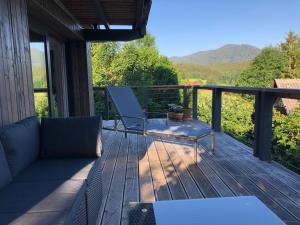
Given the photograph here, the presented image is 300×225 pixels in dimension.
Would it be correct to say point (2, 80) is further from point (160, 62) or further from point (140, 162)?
point (160, 62)

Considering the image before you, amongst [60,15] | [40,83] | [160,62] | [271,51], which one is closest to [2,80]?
[40,83]

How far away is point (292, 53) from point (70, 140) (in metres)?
20.3

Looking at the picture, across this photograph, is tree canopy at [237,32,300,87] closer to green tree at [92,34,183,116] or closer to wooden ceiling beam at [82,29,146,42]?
green tree at [92,34,183,116]

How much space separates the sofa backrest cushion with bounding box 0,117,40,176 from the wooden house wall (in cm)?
18

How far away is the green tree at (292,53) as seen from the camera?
57.9 feet

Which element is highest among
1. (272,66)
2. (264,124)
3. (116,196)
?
(272,66)

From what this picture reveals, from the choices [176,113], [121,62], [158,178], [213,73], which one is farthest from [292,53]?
[158,178]

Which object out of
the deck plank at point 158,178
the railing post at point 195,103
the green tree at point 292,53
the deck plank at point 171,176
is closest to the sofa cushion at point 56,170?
the deck plank at point 158,178

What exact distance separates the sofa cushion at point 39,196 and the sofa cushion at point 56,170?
0.08 m

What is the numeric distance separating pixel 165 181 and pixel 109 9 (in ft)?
Result: 8.50

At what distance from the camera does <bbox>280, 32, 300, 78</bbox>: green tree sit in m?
17.6

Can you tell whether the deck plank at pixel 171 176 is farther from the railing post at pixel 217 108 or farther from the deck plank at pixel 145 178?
the railing post at pixel 217 108

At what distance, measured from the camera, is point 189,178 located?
261 cm

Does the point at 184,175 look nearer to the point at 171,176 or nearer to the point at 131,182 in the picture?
the point at 171,176
